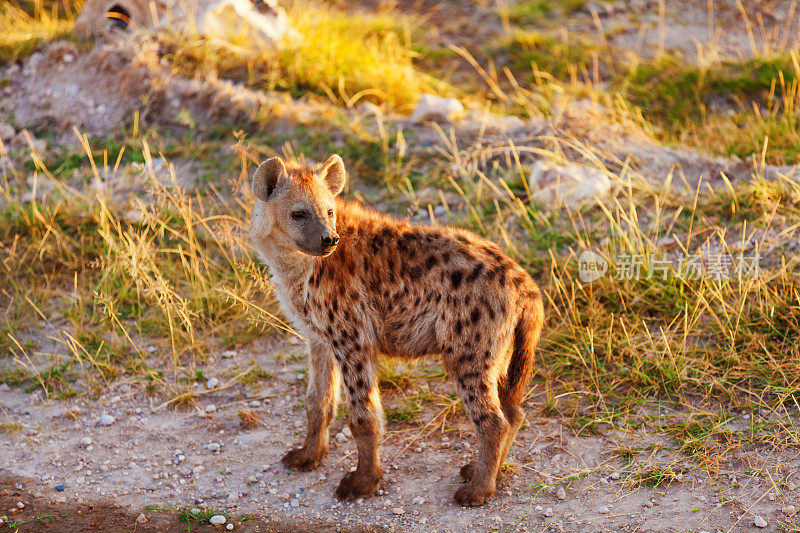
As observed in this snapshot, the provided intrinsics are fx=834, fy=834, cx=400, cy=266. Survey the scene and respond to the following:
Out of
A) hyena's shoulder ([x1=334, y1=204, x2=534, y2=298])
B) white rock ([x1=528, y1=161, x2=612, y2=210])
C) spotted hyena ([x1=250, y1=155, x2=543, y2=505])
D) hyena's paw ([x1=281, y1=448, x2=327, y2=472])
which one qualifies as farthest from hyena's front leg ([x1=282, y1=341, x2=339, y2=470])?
white rock ([x1=528, y1=161, x2=612, y2=210])

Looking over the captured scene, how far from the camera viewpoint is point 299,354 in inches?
184

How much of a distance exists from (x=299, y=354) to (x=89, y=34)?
12.1 feet

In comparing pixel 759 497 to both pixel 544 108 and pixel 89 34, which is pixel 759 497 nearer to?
pixel 544 108

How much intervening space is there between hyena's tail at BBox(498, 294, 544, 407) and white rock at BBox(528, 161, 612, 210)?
70.3 inches

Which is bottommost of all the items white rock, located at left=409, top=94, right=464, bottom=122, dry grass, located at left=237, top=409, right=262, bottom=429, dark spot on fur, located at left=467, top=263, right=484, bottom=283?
dry grass, located at left=237, top=409, right=262, bottom=429

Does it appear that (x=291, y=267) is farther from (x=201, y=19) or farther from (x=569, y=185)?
(x=201, y=19)

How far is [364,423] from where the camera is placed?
138 inches

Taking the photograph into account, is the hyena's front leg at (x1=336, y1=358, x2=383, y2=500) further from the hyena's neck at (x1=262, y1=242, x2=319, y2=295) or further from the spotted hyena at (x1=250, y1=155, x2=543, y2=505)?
the hyena's neck at (x1=262, y1=242, x2=319, y2=295)

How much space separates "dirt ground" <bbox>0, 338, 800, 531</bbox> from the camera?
339 centimetres

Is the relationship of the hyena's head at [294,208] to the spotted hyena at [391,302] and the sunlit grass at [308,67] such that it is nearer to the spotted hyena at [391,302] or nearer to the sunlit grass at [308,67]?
the spotted hyena at [391,302]

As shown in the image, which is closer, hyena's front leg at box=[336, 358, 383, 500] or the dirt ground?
the dirt ground

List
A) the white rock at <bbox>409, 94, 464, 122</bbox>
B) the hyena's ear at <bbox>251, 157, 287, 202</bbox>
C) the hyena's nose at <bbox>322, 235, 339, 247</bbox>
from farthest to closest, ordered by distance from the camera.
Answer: the white rock at <bbox>409, 94, 464, 122</bbox>
the hyena's ear at <bbox>251, 157, 287, 202</bbox>
the hyena's nose at <bbox>322, 235, 339, 247</bbox>

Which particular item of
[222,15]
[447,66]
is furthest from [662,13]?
[222,15]

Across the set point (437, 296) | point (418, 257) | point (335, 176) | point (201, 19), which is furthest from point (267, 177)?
point (201, 19)
